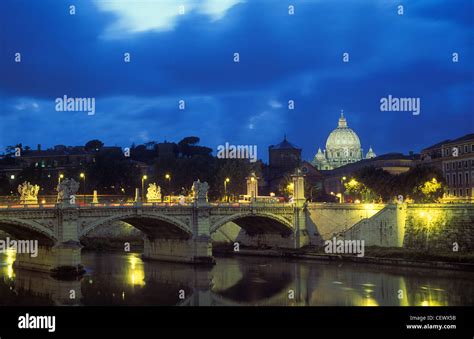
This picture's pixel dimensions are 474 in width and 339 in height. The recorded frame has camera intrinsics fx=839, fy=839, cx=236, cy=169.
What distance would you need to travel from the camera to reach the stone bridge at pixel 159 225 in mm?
62938

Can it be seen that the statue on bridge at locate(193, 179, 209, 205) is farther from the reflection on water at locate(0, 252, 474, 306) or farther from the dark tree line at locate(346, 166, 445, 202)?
the dark tree line at locate(346, 166, 445, 202)

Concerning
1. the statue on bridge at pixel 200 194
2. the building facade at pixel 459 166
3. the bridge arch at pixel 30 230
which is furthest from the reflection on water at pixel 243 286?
the building facade at pixel 459 166

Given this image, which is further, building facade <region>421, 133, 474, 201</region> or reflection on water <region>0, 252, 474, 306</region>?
building facade <region>421, 133, 474, 201</region>

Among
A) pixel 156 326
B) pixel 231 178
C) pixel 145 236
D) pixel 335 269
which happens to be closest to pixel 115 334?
pixel 156 326

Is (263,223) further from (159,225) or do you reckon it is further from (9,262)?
(9,262)

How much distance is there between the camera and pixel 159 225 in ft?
242

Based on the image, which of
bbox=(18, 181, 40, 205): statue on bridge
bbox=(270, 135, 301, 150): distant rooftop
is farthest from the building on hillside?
bbox=(18, 181, 40, 205): statue on bridge

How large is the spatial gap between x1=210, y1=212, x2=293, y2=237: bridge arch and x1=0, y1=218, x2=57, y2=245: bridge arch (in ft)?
63.2

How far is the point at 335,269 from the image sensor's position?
68.2m

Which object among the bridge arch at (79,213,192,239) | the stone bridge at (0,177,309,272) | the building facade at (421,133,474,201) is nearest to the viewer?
the stone bridge at (0,177,309,272)

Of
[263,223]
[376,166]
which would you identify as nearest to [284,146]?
[376,166]

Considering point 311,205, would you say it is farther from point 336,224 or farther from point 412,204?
point 412,204

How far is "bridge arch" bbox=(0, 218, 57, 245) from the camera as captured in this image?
60062 mm

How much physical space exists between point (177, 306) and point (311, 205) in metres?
32.3
